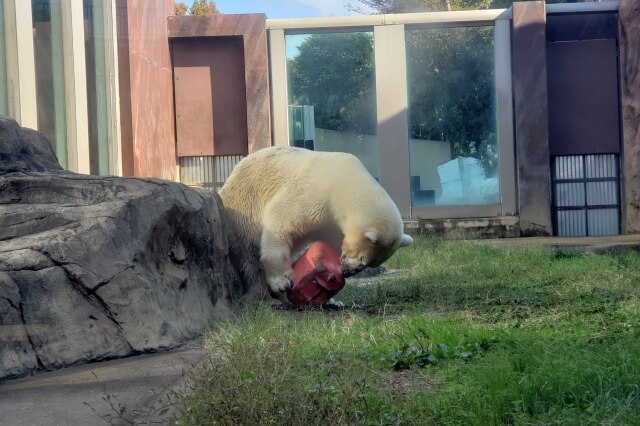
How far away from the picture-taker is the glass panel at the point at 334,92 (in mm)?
16484

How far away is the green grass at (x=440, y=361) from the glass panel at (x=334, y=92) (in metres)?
9.87

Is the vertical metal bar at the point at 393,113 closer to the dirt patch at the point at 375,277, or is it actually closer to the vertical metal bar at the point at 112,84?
the vertical metal bar at the point at 112,84

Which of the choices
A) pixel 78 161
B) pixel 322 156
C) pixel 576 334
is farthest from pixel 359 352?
pixel 78 161

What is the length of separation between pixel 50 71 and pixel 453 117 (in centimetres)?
859

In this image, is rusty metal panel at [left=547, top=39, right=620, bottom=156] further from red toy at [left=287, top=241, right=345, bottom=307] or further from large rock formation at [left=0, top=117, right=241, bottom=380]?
large rock formation at [left=0, top=117, right=241, bottom=380]

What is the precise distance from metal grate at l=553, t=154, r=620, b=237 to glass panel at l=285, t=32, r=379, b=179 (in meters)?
3.57

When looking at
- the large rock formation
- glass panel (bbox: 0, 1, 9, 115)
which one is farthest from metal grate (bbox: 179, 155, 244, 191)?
the large rock formation

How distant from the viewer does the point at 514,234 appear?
16062 mm

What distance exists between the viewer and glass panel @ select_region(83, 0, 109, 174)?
11.3m

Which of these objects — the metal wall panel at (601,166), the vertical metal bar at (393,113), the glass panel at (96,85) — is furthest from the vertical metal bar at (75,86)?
the metal wall panel at (601,166)

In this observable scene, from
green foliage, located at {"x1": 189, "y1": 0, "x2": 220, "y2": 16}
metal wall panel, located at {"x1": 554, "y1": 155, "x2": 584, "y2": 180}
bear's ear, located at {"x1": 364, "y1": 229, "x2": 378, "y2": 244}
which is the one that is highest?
green foliage, located at {"x1": 189, "y1": 0, "x2": 220, "y2": 16}

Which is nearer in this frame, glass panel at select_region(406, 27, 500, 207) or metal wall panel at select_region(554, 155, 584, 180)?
glass panel at select_region(406, 27, 500, 207)

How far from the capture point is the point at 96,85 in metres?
11.6

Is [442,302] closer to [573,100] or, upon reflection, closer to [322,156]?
[322,156]
